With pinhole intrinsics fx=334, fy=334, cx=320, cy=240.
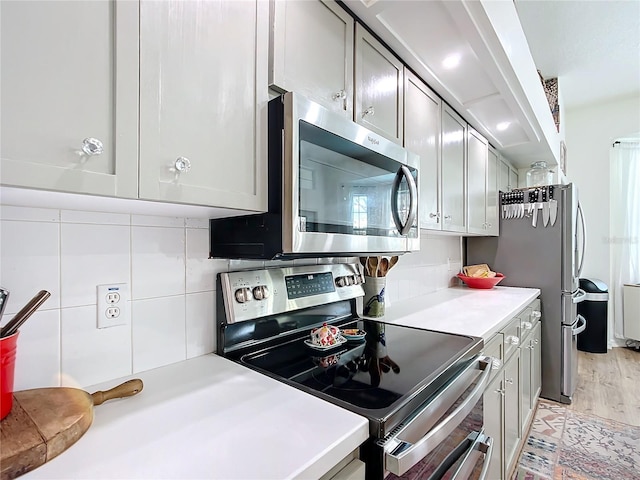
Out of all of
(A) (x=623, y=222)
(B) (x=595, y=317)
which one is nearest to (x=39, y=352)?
(B) (x=595, y=317)

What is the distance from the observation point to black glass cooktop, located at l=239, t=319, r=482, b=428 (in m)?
0.79

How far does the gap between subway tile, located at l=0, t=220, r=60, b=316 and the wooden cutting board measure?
200 millimetres

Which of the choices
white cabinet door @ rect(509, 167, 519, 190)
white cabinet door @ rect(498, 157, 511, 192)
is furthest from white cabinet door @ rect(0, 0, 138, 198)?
white cabinet door @ rect(509, 167, 519, 190)

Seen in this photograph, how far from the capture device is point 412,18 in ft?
4.00

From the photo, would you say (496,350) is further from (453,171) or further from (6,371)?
(6,371)

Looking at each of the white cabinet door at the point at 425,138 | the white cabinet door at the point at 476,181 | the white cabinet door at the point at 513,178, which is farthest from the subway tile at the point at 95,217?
the white cabinet door at the point at 513,178

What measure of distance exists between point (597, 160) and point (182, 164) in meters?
4.85

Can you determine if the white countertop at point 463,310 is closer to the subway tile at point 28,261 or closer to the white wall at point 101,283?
the white wall at point 101,283

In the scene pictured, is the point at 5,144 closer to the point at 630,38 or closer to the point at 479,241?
the point at 479,241

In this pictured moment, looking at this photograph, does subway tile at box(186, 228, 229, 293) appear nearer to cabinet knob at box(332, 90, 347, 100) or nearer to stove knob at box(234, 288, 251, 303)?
stove knob at box(234, 288, 251, 303)

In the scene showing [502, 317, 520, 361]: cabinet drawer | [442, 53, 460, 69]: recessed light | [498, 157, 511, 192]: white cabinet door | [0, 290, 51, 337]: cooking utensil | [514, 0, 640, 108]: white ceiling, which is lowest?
[502, 317, 520, 361]: cabinet drawer

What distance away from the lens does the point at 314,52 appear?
1036 mm

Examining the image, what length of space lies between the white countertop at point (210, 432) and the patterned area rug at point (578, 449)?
1.68m

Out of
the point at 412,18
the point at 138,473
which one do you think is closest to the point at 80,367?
the point at 138,473
